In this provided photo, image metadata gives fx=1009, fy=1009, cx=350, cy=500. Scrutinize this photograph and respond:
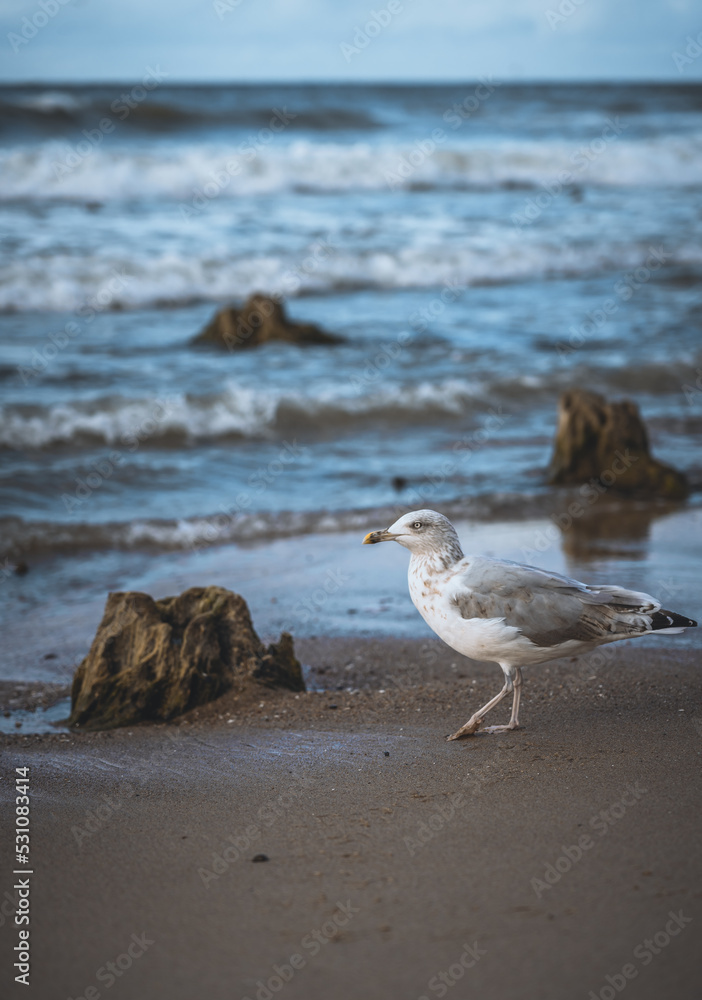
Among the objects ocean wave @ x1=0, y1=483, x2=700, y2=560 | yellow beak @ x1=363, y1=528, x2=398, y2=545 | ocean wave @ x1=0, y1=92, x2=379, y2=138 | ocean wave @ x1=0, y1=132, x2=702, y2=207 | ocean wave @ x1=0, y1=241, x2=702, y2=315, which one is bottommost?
ocean wave @ x1=0, y1=483, x2=700, y2=560

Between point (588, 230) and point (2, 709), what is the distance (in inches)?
781

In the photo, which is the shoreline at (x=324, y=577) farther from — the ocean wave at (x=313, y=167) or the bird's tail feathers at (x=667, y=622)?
the ocean wave at (x=313, y=167)

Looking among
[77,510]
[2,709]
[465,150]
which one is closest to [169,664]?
[2,709]

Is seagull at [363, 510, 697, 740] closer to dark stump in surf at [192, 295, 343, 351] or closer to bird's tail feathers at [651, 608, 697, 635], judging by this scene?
bird's tail feathers at [651, 608, 697, 635]

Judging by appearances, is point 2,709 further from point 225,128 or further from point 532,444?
point 225,128

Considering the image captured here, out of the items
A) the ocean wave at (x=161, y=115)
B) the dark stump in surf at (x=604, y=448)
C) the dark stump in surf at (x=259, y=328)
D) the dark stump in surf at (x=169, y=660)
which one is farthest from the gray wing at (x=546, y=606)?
the ocean wave at (x=161, y=115)

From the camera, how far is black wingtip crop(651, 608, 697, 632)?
13.3 feet

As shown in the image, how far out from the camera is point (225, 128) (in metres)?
36.5

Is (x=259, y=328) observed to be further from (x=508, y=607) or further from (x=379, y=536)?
(x=508, y=607)

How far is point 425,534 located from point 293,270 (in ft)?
47.3

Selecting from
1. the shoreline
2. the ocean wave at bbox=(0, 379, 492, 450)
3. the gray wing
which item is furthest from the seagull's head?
the ocean wave at bbox=(0, 379, 492, 450)

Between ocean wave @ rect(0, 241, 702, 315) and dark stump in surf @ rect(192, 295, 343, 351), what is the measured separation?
2923 mm

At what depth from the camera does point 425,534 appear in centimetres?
431

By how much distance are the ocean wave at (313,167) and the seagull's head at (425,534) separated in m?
21.2
